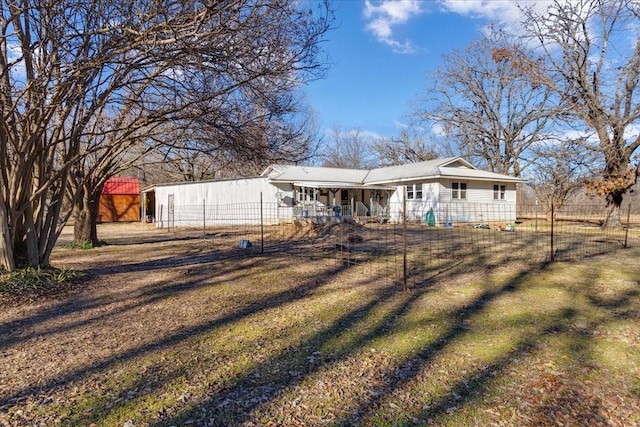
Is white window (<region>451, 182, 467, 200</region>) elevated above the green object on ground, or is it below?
above

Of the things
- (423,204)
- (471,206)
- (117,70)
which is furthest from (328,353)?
(471,206)

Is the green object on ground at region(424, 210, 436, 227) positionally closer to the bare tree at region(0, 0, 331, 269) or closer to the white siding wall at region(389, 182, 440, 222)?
the white siding wall at region(389, 182, 440, 222)

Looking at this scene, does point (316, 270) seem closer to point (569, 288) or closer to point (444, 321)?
point (444, 321)

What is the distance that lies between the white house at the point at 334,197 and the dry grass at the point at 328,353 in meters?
14.0

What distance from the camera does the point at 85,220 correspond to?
1221cm

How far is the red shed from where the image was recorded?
2738cm

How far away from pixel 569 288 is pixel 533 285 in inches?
18.9

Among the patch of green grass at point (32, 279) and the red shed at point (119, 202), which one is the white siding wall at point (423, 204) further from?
the red shed at point (119, 202)

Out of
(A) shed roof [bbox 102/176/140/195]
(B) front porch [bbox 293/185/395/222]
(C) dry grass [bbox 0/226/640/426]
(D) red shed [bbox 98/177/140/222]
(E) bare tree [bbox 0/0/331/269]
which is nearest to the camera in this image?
(C) dry grass [bbox 0/226/640/426]

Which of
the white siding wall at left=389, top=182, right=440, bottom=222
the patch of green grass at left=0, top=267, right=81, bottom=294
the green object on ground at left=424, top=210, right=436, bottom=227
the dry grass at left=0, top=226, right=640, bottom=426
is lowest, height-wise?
the dry grass at left=0, top=226, right=640, bottom=426

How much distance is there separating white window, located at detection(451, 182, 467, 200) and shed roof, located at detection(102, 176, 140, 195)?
22.2 metres

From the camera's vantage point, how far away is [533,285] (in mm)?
6105

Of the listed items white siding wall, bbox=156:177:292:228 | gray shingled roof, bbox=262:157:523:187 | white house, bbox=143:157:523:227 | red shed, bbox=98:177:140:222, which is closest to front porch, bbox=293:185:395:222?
white house, bbox=143:157:523:227

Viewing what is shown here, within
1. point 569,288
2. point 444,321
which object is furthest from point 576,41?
point 444,321
